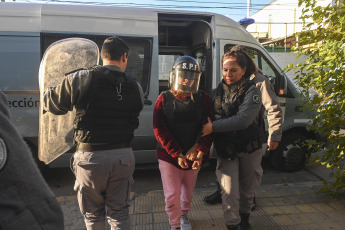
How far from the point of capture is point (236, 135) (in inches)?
93.5

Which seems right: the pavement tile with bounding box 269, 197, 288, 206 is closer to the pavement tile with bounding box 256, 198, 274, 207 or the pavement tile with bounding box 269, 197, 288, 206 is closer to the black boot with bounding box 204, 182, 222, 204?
the pavement tile with bounding box 256, 198, 274, 207

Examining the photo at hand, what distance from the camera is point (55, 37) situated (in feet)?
11.6

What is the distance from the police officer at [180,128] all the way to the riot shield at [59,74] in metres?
0.73

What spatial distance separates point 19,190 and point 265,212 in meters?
2.89

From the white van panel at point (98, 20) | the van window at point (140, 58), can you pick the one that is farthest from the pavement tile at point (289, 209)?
the white van panel at point (98, 20)

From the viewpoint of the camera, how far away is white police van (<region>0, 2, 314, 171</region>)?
350 cm

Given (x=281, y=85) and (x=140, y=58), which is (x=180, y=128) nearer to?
(x=140, y=58)

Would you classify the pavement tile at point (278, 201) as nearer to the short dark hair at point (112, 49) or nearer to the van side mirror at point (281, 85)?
the van side mirror at point (281, 85)

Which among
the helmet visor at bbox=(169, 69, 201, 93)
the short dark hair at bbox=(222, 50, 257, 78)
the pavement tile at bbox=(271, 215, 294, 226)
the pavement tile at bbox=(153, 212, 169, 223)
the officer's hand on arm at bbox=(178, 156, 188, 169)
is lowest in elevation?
the pavement tile at bbox=(153, 212, 169, 223)

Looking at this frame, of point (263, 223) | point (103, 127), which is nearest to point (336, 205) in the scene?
point (263, 223)

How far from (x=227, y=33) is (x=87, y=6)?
6.98ft

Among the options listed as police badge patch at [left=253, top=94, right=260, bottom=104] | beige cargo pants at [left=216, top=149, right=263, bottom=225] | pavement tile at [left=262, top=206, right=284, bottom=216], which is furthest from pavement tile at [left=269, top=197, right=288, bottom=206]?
police badge patch at [left=253, top=94, right=260, bottom=104]

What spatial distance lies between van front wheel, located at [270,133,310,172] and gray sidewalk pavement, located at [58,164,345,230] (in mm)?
1034

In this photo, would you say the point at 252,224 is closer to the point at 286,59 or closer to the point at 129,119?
the point at 129,119
